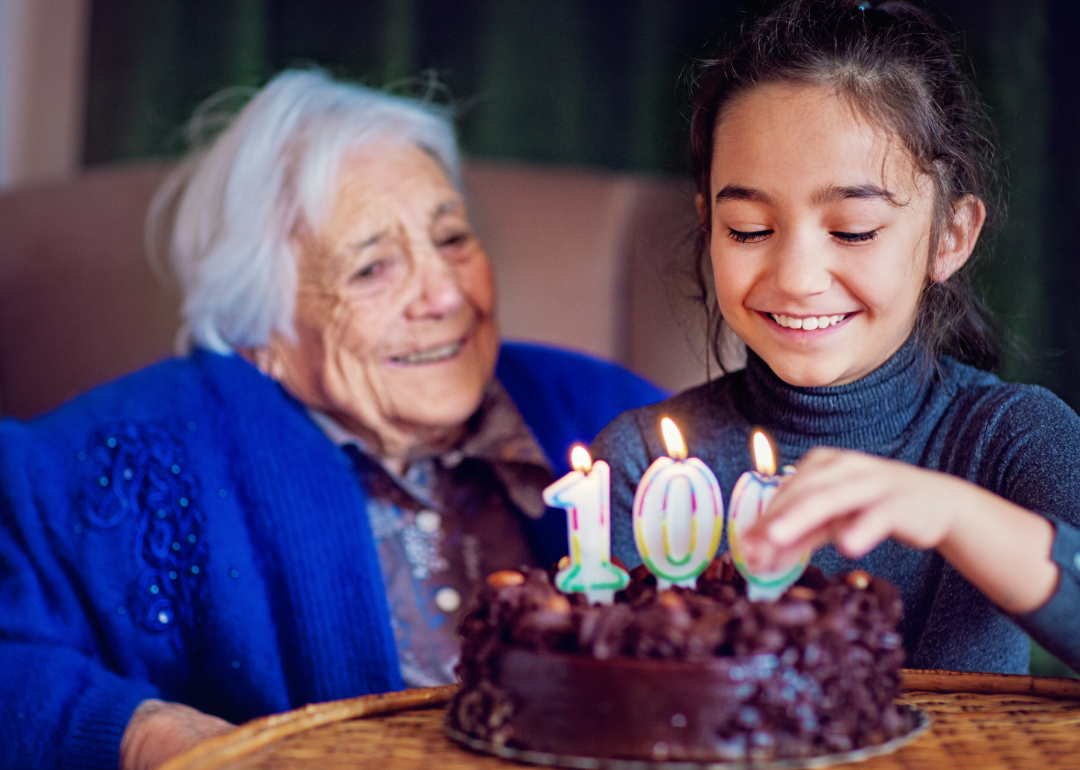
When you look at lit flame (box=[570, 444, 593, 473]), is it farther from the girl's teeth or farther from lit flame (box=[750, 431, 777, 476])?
the girl's teeth

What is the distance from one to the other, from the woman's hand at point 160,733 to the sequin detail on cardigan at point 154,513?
19 cm

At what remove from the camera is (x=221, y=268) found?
1625mm

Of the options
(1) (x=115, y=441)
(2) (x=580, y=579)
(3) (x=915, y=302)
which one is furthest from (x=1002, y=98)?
(1) (x=115, y=441)

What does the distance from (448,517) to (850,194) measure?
32.4 inches

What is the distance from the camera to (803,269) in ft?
3.26

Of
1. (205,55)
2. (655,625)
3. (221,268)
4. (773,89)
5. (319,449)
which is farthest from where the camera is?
(205,55)

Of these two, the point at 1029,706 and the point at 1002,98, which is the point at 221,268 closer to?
the point at 1029,706

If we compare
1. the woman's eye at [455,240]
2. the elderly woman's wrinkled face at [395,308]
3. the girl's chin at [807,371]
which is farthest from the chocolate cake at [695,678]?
the woman's eye at [455,240]

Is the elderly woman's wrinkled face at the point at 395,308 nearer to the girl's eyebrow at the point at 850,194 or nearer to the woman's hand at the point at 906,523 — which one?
the girl's eyebrow at the point at 850,194

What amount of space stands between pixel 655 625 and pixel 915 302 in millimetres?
535

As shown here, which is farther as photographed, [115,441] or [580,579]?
[115,441]

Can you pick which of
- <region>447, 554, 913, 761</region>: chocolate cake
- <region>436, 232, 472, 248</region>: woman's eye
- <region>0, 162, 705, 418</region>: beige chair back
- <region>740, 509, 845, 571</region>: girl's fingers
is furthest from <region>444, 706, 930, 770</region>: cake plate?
<region>0, 162, 705, 418</region>: beige chair back

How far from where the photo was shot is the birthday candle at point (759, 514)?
32.6 inches

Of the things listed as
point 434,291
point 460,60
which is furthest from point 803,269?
point 460,60
